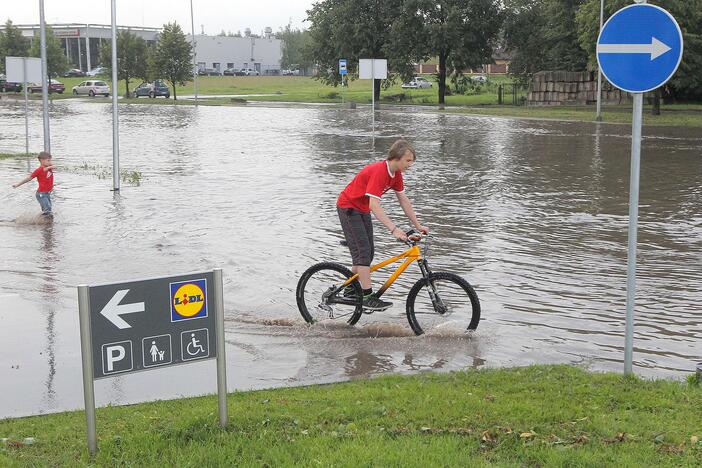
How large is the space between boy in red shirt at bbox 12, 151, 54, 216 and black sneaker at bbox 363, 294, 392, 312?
7.87m

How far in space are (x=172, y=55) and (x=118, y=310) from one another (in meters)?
67.2

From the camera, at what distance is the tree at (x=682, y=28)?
134 feet

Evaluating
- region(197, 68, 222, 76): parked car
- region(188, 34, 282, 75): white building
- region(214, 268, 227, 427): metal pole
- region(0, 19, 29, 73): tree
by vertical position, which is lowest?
region(214, 268, 227, 427): metal pole

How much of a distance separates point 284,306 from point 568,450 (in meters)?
5.09

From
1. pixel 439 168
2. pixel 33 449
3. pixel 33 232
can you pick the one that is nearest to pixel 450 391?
pixel 33 449

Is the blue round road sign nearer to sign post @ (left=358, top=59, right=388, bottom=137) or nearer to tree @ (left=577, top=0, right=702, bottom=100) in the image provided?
sign post @ (left=358, top=59, right=388, bottom=137)

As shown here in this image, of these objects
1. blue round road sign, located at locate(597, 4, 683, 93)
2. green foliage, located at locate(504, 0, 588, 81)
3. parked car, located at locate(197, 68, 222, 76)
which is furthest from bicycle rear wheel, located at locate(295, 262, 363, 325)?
parked car, located at locate(197, 68, 222, 76)

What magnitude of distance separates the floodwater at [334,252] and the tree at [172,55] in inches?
1663

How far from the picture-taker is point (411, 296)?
8.32 m

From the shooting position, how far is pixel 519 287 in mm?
10297

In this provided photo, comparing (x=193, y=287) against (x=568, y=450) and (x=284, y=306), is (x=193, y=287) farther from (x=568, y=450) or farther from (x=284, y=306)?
(x=284, y=306)

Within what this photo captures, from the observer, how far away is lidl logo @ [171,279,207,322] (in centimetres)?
500

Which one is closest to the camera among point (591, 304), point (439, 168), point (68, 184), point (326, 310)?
point (326, 310)

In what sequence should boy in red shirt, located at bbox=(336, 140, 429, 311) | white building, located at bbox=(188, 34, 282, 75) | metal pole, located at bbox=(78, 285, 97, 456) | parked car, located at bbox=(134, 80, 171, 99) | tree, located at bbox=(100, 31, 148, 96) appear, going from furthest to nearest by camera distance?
white building, located at bbox=(188, 34, 282, 75)
tree, located at bbox=(100, 31, 148, 96)
parked car, located at bbox=(134, 80, 171, 99)
boy in red shirt, located at bbox=(336, 140, 429, 311)
metal pole, located at bbox=(78, 285, 97, 456)
